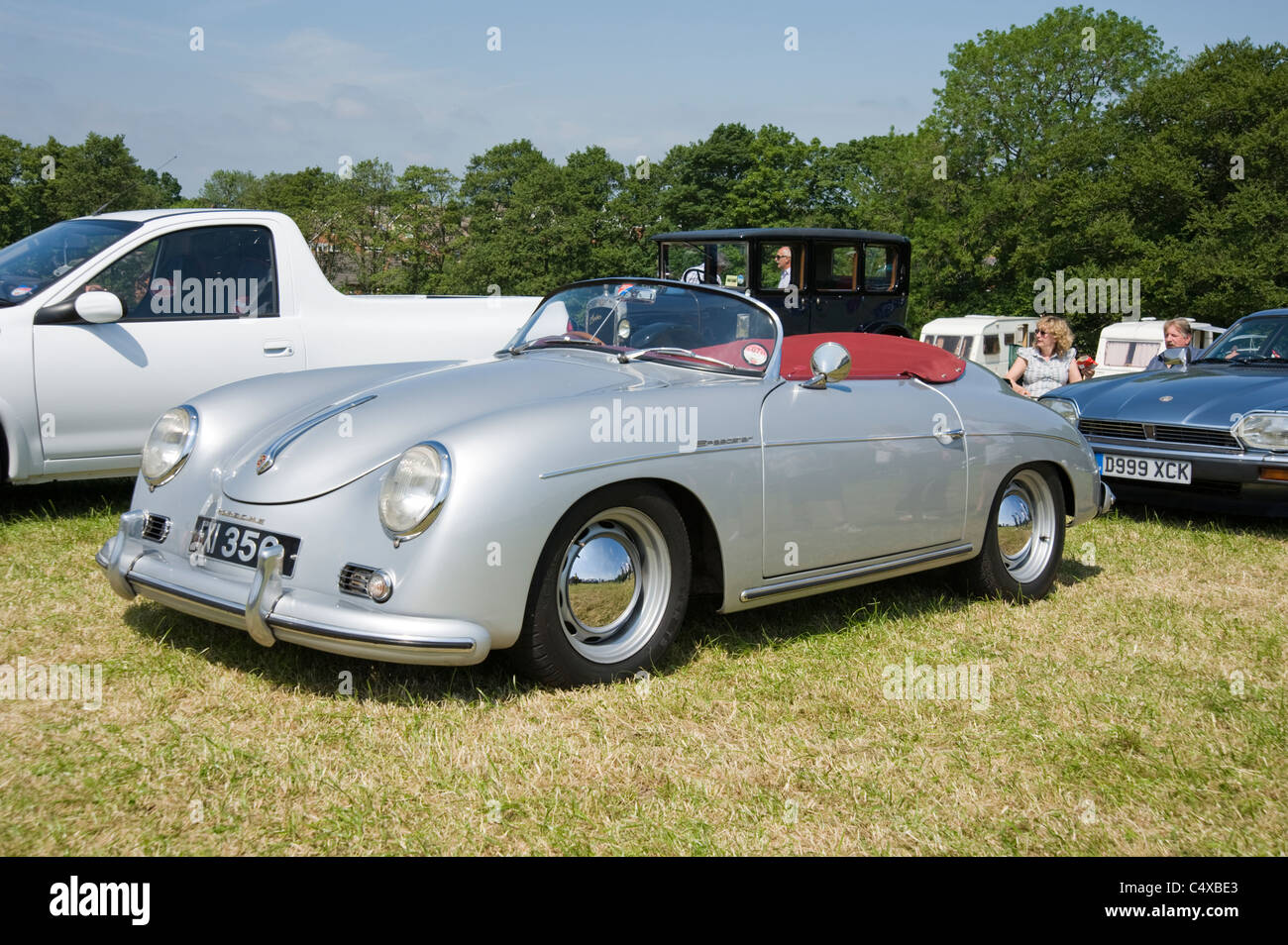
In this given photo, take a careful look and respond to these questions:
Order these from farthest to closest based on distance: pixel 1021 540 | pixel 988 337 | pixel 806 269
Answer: pixel 988 337
pixel 806 269
pixel 1021 540

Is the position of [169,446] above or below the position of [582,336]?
below

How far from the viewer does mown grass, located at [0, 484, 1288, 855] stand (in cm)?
270

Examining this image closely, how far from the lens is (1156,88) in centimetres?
4006

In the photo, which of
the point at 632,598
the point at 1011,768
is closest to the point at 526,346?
the point at 632,598

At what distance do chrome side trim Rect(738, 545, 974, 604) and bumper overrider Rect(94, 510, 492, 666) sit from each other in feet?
3.72

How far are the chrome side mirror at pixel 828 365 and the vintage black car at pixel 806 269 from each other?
9506 millimetres

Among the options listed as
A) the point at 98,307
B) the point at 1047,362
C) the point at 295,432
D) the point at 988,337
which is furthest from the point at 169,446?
the point at 988,337

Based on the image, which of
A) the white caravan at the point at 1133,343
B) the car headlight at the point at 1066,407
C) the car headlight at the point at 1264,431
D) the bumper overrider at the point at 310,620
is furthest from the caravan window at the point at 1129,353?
the bumper overrider at the point at 310,620

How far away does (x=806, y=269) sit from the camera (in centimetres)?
1456

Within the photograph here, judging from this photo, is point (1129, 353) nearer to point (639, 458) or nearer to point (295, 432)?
point (639, 458)

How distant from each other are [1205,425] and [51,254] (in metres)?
6.98

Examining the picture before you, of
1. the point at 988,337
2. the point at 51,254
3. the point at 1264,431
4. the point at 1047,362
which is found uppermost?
→ the point at 51,254

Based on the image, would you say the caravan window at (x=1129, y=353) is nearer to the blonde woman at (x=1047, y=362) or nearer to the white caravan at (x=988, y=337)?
the white caravan at (x=988, y=337)
